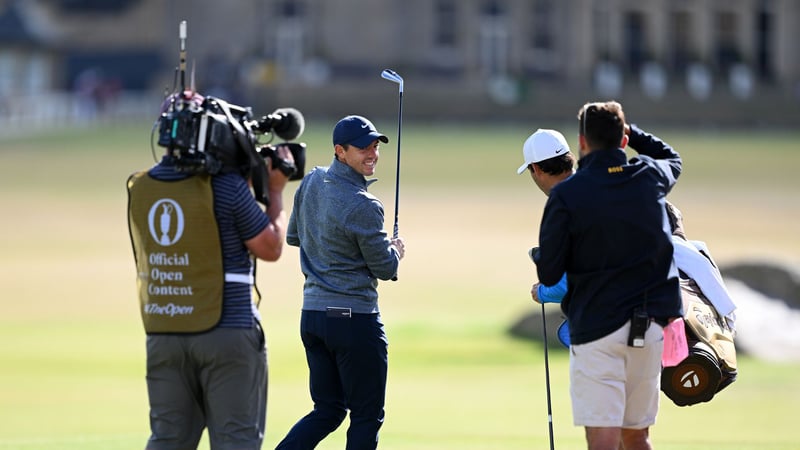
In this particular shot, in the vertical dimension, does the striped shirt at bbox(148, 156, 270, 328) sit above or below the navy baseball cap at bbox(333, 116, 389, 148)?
below

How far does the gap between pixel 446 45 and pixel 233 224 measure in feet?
215

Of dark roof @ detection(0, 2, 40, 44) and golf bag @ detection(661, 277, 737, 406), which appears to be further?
dark roof @ detection(0, 2, 40, 44)

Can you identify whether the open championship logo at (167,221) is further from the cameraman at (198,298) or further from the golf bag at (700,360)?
the golf bag at (700,360)

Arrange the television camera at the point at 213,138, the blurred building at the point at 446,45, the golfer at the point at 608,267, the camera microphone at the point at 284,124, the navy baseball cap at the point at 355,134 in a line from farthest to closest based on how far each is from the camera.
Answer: the blurred building at the point at 446,45 < the camera microphone at the point at 284,124 < the navy baseball cap at the point at 355,134 < the television camera at the point at 213,138 < the golfer at the point at 608,267

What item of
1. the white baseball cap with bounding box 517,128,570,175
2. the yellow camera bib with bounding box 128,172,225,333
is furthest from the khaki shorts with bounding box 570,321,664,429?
the yellow camera bib with bounding box 128,172,225,333

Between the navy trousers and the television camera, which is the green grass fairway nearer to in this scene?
the navy trousers

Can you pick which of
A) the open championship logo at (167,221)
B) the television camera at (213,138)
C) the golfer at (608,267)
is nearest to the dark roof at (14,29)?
the television camera at (213,138)

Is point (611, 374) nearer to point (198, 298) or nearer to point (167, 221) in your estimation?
point (198, 298)

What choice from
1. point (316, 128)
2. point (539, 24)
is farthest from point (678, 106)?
point (316, 128)

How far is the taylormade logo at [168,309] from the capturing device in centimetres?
597

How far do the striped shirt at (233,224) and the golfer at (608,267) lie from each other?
1158mm

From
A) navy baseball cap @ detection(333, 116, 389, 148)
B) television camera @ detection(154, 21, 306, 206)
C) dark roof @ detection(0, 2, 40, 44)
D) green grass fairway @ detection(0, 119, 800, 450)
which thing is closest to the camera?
television camera @ detection(154, 21, 306, 206)

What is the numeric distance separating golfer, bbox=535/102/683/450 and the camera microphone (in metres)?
1.53

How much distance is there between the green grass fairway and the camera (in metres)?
10.7
